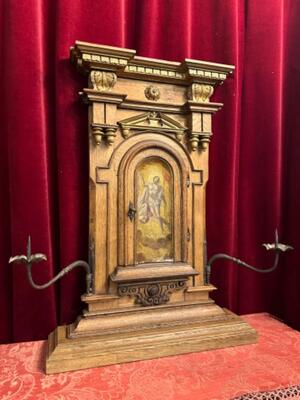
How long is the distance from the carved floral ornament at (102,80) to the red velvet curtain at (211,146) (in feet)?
0.42

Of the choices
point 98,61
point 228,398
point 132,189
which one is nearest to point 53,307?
point 132,189

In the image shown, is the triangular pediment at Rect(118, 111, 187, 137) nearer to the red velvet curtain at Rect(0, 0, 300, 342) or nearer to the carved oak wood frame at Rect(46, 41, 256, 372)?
the carved oak wood frame at Rect(46, 41, 256, 372)

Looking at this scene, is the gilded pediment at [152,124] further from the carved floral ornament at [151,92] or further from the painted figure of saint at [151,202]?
the painted figure of saint at [151,202]

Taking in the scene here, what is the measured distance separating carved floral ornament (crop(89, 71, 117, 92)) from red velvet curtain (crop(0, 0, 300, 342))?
13 centimetres

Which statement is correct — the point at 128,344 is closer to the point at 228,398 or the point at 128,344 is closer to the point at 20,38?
the point at 228,398

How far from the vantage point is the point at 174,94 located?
3.48 feet

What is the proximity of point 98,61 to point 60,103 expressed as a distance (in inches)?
7.8

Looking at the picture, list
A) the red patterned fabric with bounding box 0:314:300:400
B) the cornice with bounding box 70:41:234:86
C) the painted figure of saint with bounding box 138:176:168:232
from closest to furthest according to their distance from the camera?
the red patterned fabric with bounding box 0:314:300:400
the cornice with bounding box 70:41:234:86
the painted figure of saint with bounding box 138:176:168:232

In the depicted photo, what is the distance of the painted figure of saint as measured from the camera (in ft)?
3.33

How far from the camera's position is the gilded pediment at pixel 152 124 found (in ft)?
Result: 3.26

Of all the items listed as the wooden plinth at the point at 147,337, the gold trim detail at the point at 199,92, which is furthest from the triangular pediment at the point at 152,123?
the wooden plinth at the point at 147,337

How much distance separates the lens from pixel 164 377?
0.81 meters

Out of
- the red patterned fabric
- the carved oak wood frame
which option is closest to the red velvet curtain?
the carved oak wood frame

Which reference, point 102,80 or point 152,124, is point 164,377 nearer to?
point 152,124
